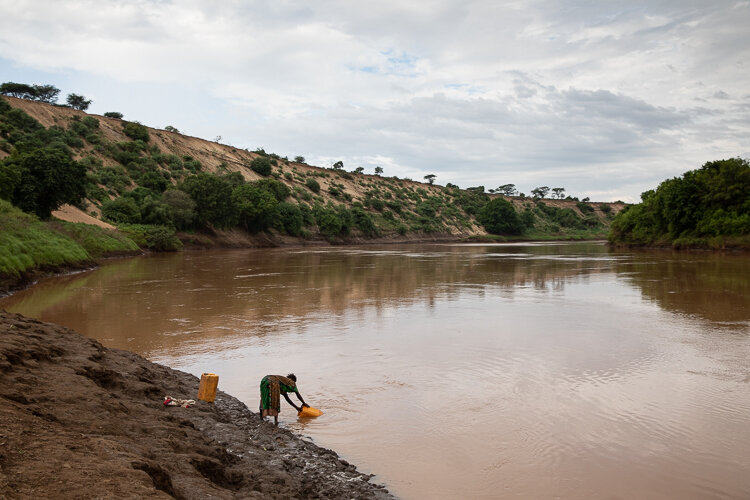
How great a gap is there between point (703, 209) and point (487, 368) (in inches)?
2138

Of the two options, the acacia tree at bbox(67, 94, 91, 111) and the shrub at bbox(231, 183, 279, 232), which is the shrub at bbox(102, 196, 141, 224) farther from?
the acacia tree at bbox(67, 94, 91, 111)

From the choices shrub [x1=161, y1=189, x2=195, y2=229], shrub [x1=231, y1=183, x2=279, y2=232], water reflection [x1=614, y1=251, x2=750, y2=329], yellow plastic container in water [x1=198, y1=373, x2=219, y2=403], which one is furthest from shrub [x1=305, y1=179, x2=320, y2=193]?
yellow plastic container in water [x1=198, y1=373, x2=219, y2=403]

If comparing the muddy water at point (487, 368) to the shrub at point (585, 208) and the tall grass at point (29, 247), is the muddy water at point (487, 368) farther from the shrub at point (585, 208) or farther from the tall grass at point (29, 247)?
the shrub at point (585, 208)

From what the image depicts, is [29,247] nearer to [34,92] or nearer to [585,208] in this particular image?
[34,92]

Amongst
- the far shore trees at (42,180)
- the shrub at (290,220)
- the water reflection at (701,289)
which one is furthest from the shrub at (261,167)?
the water reflection at (701,289)

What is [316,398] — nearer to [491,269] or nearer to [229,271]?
[229,271]

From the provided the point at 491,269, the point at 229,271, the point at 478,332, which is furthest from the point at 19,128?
the point at 478,332

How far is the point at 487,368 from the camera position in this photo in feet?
37.0

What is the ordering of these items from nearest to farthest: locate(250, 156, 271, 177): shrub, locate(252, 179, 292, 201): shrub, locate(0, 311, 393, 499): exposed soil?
locate(0, 311, 393, 499): exposed soil → locate(252, 179, 292, 201): shrub → locate(250, 156, 271, 177): shrub

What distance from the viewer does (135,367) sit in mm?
9227

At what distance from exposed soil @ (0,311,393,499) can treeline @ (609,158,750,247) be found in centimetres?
5541

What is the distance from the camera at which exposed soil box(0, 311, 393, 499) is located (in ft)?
13.7

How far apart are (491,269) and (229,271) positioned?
16321 mm

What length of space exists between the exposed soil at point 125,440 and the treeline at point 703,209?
55.4 m
